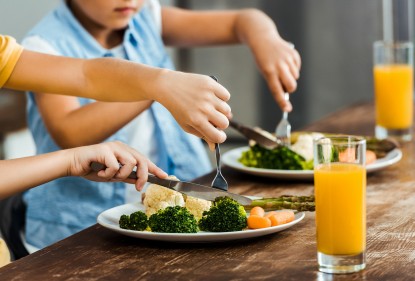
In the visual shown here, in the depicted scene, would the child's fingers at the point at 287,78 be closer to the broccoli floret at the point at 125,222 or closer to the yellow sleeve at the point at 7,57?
the yellow sleeve at the point at 7,57

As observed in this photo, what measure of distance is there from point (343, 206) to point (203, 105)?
329 millimetres

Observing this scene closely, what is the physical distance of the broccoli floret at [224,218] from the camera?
1.43 meters

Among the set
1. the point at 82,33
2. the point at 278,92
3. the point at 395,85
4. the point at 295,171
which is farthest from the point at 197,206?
the point at 395,85

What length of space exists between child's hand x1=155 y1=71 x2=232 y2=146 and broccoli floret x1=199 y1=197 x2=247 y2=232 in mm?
118

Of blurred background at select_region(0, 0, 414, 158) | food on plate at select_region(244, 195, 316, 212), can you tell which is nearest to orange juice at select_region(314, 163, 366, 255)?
food on plate at select_region(244, 195, 316, 212)

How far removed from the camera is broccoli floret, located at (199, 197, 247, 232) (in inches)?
56.3

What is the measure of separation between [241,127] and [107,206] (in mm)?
475

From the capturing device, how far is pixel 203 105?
1.43 meters

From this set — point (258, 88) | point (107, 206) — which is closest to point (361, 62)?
point (258, 88)

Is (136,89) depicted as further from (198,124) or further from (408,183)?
(408,183)

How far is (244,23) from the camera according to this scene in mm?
2568

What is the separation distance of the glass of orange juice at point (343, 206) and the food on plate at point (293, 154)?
0.69 m

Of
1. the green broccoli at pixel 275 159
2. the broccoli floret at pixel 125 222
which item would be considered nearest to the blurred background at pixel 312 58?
the green broccoli at pixel 275 159

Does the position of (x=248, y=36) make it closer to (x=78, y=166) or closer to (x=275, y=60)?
(x=275, y=60)
